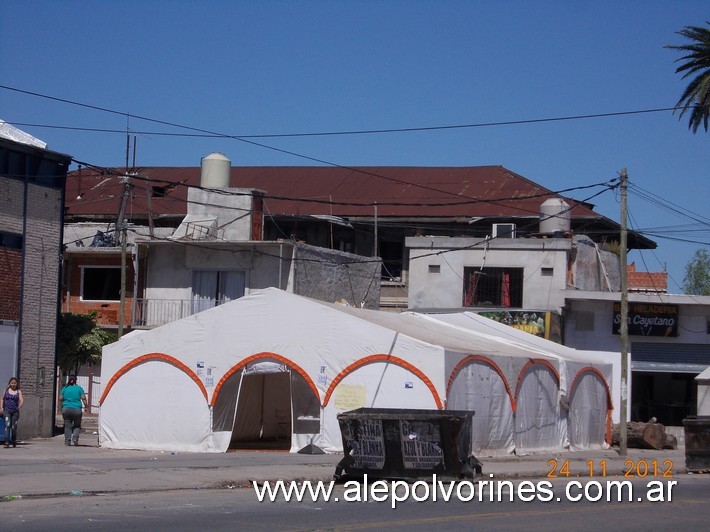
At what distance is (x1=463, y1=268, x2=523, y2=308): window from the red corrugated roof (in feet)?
A: 19.2

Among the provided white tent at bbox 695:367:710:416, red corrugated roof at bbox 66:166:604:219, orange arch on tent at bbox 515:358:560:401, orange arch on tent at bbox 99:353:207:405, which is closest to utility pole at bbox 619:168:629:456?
orange arch on tent at bbox 515:358:560:401

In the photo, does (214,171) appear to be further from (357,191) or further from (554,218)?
(554,218)

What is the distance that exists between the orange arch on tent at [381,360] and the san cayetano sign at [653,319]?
57.3 feet

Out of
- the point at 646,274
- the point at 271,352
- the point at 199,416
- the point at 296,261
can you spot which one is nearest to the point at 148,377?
the point at 199,416

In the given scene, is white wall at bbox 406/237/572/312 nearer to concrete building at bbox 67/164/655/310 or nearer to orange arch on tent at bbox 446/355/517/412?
concrete building at bbox 67/164/655/310

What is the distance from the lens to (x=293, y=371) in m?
24.7

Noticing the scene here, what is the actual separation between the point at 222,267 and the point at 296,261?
125 inches

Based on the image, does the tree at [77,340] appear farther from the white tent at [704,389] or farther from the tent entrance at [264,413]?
the white tent at [704,389]

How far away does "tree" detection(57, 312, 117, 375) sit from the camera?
31.4 metres

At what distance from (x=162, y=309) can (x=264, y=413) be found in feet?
45.5

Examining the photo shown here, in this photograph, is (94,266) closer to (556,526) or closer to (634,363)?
(634,363)

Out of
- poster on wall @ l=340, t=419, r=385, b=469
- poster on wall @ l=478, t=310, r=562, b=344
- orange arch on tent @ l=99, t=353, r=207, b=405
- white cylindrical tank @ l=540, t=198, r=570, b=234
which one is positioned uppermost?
white cylindrical tank @ l=540, t=198, r=570, b=234

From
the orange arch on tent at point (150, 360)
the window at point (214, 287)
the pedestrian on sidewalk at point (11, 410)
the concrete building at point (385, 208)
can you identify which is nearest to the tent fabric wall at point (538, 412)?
the orange arch on tent at point (150, 360)

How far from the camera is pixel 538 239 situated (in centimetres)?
4091
